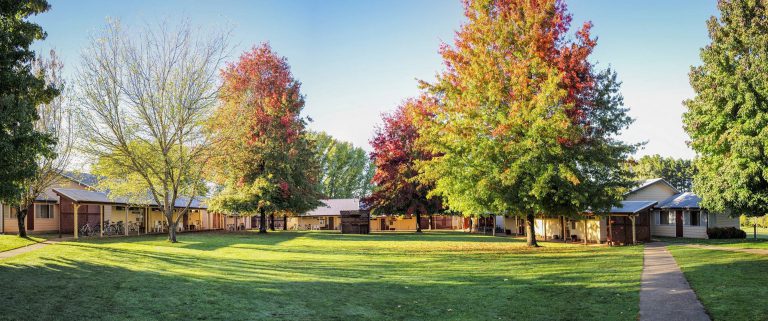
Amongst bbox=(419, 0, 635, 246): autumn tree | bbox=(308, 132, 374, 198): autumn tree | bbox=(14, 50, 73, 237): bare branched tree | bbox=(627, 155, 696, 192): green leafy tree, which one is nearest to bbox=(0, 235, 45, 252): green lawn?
bbox=(14, 50, 73, 237): bare branched tree

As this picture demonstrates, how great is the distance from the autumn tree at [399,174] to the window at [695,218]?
776 inches

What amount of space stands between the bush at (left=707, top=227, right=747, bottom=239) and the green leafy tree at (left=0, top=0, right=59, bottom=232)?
39739mm

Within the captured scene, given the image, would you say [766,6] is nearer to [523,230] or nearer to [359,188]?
[523,230]

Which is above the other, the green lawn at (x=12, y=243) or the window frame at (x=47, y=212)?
the window frame at (x=47, y=212)

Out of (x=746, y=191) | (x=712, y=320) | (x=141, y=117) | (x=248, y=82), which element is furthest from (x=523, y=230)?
(x=712, y=320)

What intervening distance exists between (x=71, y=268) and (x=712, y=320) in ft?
51.0

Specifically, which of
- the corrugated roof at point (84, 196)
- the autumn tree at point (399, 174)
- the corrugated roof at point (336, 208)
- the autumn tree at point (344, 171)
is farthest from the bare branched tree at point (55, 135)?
the autumn tree at point (344, 171)

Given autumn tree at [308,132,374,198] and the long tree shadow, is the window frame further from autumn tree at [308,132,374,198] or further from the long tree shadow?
autumn tree at [308,132,374,198]

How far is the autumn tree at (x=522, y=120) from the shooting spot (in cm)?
2336

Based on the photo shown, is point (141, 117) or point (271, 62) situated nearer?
point (141, 117)

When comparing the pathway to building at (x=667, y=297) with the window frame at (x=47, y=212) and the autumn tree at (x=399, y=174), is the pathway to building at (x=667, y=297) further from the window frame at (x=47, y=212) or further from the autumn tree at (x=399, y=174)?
the window frame at (x=47, y=212)

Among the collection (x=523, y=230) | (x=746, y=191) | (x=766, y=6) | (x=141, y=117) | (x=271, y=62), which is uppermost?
(x=271, y=62)

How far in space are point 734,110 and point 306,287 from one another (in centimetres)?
2045

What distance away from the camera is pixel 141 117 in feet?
87.6
